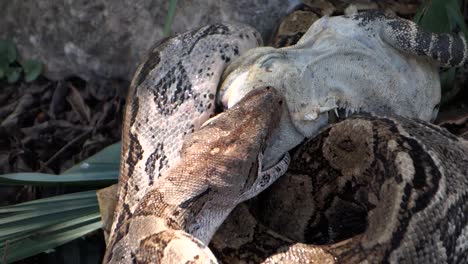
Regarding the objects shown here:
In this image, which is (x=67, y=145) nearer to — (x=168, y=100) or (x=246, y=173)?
(x=168, y=100)

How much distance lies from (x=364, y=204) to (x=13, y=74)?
304 centimetres

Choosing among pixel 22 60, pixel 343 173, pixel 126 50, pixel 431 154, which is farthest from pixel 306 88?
pixel 22 60

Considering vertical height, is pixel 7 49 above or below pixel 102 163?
above

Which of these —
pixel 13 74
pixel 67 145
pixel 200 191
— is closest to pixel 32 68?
pixel 13 74

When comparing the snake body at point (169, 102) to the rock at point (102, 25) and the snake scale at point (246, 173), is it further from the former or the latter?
the rock at point (102, 25)

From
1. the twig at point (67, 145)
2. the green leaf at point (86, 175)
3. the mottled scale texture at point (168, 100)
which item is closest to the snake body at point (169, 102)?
the mottled scale texture at point (168, 100)

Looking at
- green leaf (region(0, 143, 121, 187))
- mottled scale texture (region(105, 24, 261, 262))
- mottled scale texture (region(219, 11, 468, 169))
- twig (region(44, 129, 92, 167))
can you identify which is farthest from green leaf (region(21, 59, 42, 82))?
mottled scale texture (region(219, 11, 468, 169))

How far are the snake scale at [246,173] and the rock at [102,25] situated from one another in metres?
0.50

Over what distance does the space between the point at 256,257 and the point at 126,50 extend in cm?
215

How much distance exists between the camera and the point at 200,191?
10.7ft

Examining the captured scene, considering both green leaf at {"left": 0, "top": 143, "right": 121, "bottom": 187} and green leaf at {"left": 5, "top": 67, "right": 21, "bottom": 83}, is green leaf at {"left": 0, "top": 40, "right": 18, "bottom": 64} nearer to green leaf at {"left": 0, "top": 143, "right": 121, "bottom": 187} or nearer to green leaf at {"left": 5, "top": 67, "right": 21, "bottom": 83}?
green leaf at {"left": 5, "top": 67, "right": 21, "bottom": 83}

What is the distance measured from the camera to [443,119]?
170 inches

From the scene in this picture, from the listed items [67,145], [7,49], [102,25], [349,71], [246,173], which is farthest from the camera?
[7,49]

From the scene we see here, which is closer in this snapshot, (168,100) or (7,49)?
(168,100)
